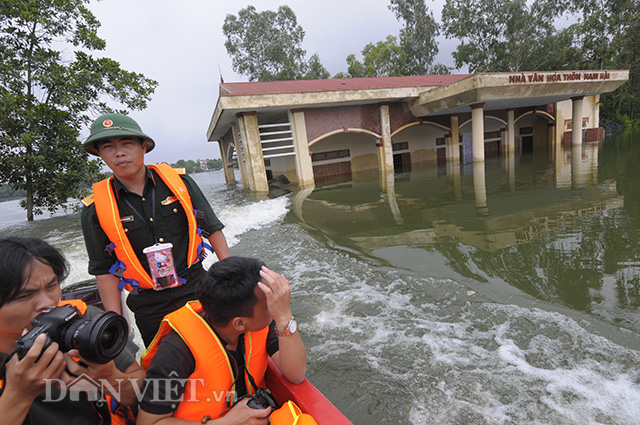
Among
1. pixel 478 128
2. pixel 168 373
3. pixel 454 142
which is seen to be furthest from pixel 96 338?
pixel 454 142

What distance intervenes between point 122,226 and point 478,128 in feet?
49.8

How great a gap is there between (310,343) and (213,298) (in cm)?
190

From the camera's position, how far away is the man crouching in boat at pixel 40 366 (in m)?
0.86

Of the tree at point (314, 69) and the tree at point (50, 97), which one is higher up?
the tree at point (314, 69)

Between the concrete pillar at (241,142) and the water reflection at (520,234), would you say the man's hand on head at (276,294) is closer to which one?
the water reflection at (520,234)

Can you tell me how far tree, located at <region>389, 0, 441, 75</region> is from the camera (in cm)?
2830

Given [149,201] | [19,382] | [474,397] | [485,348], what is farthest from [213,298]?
[485,348]

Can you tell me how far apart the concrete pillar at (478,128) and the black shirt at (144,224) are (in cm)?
1468

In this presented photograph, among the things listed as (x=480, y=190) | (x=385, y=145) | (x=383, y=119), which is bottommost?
(x=480, y=190)

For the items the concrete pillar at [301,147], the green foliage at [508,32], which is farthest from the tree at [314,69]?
the concrete pillar at [301,147]

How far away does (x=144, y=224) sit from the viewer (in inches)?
73.1

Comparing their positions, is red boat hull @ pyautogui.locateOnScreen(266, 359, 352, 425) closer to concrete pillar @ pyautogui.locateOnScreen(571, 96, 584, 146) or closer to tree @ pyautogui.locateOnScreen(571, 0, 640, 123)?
concrete pillar @ pyautogui.locateOnScreen(571, 96, 584, 146)

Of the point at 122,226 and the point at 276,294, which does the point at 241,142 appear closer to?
the point at 122,226

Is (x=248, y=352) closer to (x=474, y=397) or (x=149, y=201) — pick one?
(x=149, y=201)
